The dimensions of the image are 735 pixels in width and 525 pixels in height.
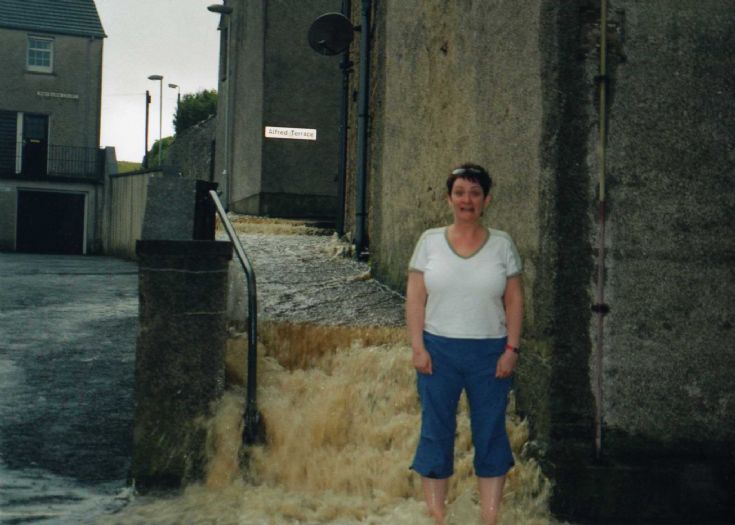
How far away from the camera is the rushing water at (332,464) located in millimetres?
4918

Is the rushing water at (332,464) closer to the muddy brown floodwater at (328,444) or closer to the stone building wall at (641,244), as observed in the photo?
the muddy brown floodwater at (328,444)

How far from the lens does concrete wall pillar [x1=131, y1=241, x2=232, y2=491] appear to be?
550cm

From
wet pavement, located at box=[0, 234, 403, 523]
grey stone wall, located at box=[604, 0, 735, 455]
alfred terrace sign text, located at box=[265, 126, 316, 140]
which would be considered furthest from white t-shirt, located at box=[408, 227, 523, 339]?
alfred terrace sign text, located at box=[265, 126, 316, 140]

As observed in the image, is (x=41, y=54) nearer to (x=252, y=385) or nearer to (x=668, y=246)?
(x=252, y=385)

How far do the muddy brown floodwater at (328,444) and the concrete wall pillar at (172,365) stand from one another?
15 centimetres

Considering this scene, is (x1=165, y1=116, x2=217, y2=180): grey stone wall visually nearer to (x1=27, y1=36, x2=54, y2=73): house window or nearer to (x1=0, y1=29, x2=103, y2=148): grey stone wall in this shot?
(x1=0, y1=29, x2=103, y2=148): grey stone wall

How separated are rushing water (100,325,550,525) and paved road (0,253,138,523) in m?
0.54

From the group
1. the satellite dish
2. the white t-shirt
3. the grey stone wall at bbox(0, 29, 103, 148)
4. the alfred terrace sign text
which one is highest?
the grey stone wall at bbox(0, 29, 103, 148)

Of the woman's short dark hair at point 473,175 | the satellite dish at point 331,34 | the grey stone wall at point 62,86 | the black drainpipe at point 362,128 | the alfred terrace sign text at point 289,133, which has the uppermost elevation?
the grey stone wall at point 62,86

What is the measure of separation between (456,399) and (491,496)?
0.52m

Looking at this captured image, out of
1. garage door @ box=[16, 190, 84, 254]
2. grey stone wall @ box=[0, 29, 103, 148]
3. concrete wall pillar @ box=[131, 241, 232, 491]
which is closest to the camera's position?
concrete wall pillar @ box=[131, 241, 232, 491]

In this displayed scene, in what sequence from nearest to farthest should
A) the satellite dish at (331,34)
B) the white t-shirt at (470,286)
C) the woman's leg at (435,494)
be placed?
the white t-shirt at (470,286) < the woman's leg at (435,494) < the satellite dish at (331,34)

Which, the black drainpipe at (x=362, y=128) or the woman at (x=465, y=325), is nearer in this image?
the woman at (x=465, y=325)

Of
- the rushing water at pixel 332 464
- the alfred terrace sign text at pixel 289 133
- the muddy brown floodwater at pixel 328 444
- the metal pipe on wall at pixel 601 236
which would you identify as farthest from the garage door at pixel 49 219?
the metal pipe on wall at pixel 601 236
